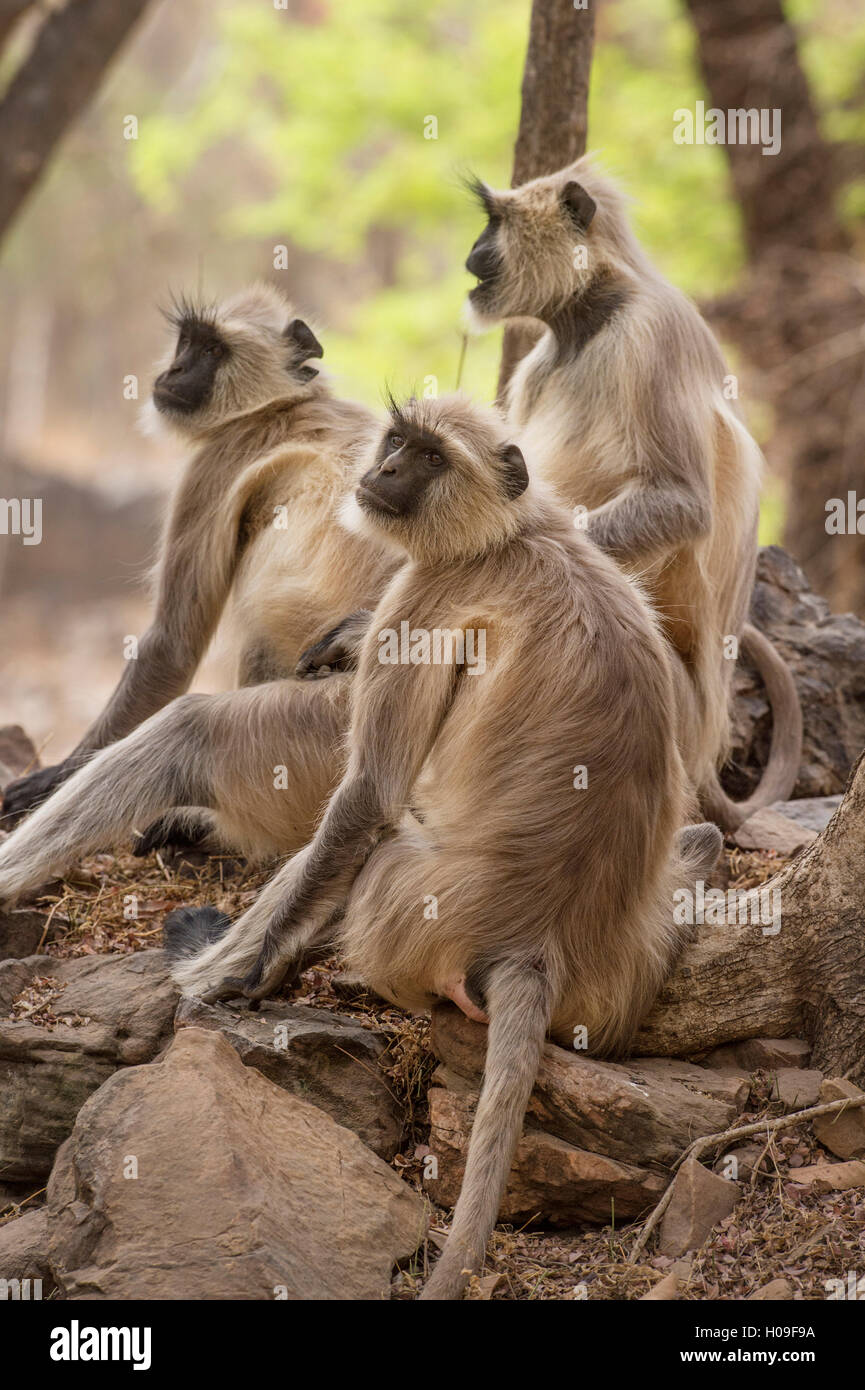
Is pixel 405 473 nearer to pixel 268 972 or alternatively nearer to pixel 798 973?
pixel 268 972

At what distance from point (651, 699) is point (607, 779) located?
0.22 meters

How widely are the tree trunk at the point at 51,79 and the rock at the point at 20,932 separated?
599 centimetres

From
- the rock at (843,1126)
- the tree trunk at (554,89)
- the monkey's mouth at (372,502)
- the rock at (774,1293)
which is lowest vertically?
the rock at (774,1293)

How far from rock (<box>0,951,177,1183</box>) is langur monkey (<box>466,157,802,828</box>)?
1.87 metres

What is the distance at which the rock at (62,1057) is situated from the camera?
10.8 ft

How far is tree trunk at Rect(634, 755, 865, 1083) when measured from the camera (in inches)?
128

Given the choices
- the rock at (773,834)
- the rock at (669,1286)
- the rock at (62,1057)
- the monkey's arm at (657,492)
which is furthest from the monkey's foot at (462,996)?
the rock at (773,834)

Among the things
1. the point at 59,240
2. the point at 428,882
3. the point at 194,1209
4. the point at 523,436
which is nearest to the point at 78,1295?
the point at 194,1209

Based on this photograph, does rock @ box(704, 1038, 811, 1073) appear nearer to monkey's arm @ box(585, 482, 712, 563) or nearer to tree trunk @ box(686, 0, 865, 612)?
monkey's arm @ box(585, 482, 712, 563)

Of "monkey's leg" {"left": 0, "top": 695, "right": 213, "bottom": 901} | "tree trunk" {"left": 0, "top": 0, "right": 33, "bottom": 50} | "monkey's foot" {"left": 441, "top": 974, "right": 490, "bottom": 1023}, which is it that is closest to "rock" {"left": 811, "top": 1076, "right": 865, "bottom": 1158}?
"monkey's foot" {"left": 441, "top": 974, "right": 490, "bottom": 1023}

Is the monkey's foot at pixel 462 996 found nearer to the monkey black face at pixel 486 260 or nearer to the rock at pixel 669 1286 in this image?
the rock at pixel 669 1286

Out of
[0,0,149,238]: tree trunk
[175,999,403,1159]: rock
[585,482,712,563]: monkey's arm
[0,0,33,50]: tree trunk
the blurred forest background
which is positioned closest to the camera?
[175,999,403,1159]: rock

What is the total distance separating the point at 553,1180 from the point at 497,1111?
14.5 inches

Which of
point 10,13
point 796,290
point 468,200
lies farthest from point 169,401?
point 796,290
